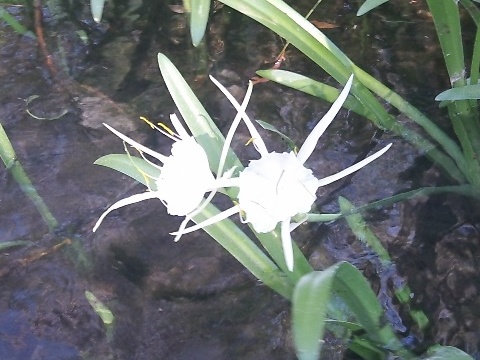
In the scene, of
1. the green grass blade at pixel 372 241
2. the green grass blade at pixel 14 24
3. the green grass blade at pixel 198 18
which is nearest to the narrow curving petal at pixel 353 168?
the green grass blade at pixel 372 241

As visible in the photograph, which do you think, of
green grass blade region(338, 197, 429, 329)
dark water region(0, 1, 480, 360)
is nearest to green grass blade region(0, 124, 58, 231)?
dark water region(0, 1, 480, 360)

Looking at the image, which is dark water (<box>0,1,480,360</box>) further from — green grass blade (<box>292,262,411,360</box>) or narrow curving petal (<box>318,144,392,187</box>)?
narrow curving petal (<box>318,144,392,187</box>)

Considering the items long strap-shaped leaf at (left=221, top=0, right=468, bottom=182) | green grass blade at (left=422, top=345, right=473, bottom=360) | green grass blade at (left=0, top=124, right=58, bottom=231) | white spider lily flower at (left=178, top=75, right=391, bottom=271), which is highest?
white spider lily flower at (left=178, top=75, right=391, bottom=271)

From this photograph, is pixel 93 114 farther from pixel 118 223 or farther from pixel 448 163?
pixel 448 163

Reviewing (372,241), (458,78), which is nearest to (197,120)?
(372,241)

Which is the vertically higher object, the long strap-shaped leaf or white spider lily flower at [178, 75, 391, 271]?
white spider lily flower at [178, 75, 391, 271]

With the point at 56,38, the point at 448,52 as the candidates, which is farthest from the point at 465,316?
the point at 56,38

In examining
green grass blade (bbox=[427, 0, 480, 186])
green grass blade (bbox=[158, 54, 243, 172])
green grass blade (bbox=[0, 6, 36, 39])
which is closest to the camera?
green grass blade (bbox=[158, 54, 243, 172])

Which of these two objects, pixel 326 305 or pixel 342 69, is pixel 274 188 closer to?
pixel 326 305

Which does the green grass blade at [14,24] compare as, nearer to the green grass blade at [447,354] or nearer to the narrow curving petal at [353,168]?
the narrow curving petal at [353,168]

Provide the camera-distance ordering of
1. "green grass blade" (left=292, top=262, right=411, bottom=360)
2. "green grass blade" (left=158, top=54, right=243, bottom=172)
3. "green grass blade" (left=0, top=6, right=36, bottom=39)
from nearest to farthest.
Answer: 1. "green grass blade" (left=292, top=262, right=411, bottom=360)
2. "green grass blade" (left=158, top=54, right=243, bottom=172)
3. "green grass blade" (left=0, top=6, right=36, bottom=39)
